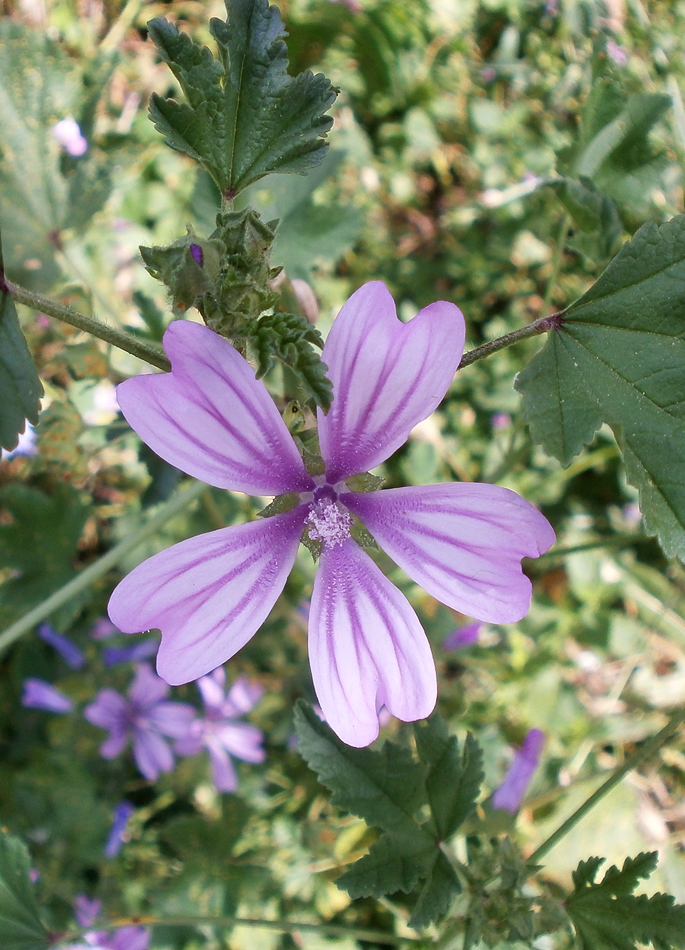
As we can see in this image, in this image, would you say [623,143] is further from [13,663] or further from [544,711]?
[13,663]

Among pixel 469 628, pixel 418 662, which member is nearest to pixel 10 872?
pixel 418 662

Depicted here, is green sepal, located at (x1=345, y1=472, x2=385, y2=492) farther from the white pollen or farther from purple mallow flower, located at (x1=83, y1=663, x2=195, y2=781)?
purple mallow flower, located at (x1=83, y1=663, x2=195, y2=781)

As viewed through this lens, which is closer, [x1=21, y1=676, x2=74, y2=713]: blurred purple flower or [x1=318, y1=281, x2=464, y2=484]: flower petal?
[x1=318, y1=281, x2=464, y2=484]: flower petal

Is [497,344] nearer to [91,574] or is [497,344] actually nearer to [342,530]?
[342,530]

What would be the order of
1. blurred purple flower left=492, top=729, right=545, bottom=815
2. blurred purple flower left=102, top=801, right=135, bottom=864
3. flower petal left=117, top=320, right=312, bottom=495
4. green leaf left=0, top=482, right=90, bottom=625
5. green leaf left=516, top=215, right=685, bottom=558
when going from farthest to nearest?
blurred purple flower left=102, top=801, right=135, bottom=864
green leaf left=0, top=482, right=90, bottom=625
blurred purple flower left=492, top=729, right=545, bottom=815
green leaf left=516, top=215, right=685, bottom=558
flower petal left=117, top=320, right=312, bottom=495

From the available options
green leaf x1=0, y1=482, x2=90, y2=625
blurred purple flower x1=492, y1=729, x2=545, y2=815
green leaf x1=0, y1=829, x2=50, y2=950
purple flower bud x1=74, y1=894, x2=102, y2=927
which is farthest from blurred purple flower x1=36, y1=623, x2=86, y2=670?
blurred purple flower x1=492, y1=729, x2=545, y2=815

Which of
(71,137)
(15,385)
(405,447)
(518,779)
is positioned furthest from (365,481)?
(405,447)
